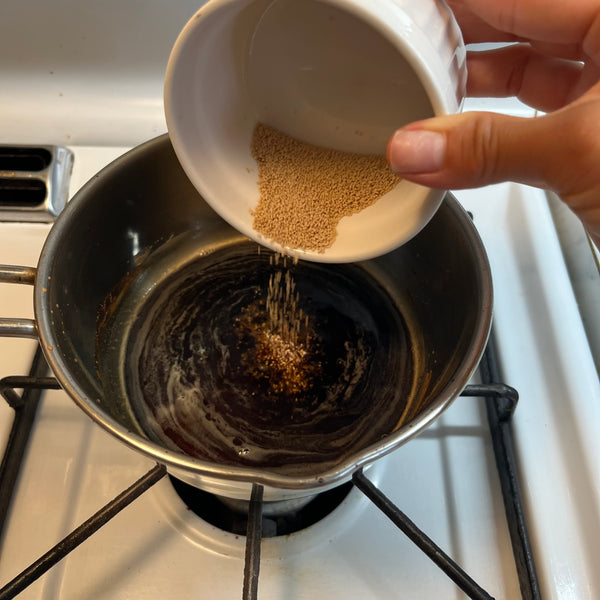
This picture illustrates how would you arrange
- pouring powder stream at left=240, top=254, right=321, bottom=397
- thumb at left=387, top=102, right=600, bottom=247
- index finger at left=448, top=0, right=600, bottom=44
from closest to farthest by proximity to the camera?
thumb at left=387, top=102, right=600, bottom=247 < index finger at left=448, top=0, right=600, bottom=44 < pouring powder stream at left=240, top=254, right=321, bottom=397

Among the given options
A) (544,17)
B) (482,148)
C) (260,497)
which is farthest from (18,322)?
(544,17)

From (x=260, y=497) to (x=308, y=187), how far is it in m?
0.25

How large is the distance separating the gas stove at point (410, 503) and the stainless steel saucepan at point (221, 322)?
0.15 feet

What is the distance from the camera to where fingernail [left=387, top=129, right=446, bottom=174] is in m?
0.32

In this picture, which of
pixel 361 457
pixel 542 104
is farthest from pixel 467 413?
pixel 542 104

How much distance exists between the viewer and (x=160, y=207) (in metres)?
0.60

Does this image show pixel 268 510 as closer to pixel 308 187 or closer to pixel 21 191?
pixel 308 187

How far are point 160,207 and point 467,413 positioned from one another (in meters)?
0.38

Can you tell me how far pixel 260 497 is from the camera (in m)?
0.36

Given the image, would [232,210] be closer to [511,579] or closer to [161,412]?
[161,412]

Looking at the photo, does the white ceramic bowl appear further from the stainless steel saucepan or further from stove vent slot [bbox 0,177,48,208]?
stove vent slot [bbox 0,177,48,208]

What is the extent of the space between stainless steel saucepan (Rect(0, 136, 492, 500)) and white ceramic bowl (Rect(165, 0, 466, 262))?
0.09 m

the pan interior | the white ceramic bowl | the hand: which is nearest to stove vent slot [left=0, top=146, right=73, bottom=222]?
the pan interior

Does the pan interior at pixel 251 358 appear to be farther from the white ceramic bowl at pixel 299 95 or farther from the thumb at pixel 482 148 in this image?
the thumb at pixel 482 148
